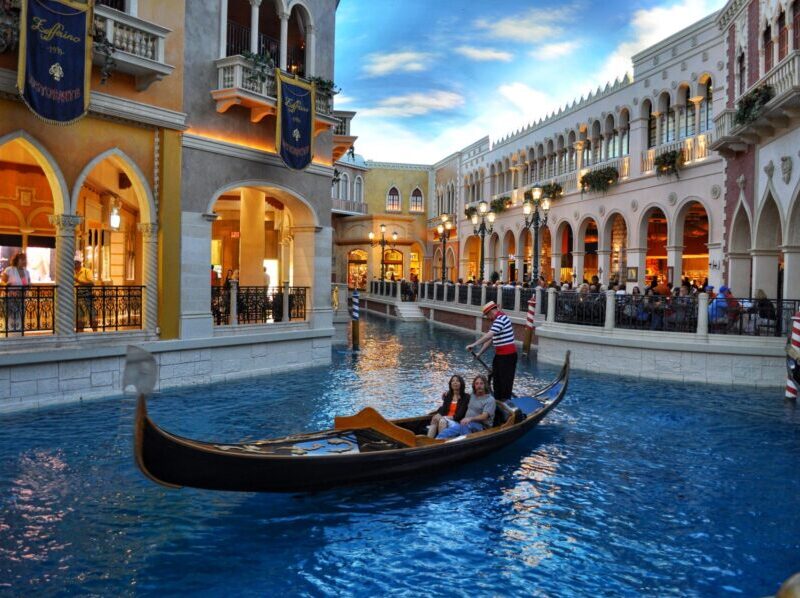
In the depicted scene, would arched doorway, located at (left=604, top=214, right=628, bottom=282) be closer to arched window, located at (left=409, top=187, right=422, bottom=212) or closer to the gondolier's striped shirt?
the gondolier's striped shirt

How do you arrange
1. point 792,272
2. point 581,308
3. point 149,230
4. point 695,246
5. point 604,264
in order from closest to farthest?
point 149,230 → point 792,272 → point 581,308 → point 695,246 → point 604,264

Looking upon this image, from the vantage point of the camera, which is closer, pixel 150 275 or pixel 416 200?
pixel 150 275

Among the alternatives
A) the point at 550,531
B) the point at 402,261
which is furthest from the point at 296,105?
the point at 402,261

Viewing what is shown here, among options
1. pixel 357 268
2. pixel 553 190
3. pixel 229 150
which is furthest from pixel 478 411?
pixel 357 268

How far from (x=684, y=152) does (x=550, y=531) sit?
14593 mm

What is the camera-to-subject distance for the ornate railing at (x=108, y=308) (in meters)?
9.12

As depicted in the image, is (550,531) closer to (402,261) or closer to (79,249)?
(79,249)

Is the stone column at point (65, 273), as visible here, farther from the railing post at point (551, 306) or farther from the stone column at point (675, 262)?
the stone column at point (675, 262)

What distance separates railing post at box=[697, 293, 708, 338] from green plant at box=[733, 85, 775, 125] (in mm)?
3550

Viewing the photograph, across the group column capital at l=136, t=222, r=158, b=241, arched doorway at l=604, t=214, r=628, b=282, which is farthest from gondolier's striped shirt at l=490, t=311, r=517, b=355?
arched doorway at l=604, t=214, r=628, b=282

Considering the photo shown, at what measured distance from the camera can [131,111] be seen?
30.5 feet

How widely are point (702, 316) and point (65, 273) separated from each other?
32.3ft

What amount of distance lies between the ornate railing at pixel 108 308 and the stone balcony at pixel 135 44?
290 centimetres

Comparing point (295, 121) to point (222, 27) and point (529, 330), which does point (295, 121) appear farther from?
point (529, 330)
